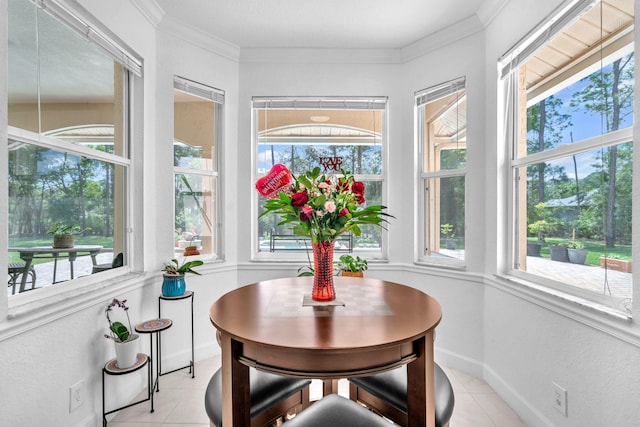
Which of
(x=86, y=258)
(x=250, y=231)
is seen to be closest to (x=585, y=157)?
(x=250, y=231)

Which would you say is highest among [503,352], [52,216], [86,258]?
[52,216]

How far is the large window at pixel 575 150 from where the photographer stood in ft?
4.38

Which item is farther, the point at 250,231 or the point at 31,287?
the point at 250,231

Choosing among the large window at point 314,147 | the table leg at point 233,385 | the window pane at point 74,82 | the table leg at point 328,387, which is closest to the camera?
the table leg at point 233,385

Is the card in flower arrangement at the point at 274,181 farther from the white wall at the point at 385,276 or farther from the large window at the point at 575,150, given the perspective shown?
the large window at the point at 575,150

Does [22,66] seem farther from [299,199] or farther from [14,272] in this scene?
[299,199]

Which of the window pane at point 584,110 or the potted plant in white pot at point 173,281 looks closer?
the window pane at point 584,110

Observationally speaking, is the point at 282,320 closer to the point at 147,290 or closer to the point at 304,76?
the point at 147,290

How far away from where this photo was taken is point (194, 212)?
256cm

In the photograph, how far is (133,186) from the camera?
6.98ft

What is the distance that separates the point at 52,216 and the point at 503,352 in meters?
2.78

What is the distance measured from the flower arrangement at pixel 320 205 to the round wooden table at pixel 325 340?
33cm

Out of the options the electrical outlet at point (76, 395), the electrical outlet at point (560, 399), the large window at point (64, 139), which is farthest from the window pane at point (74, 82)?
the electrical outlet at point (560, 399)

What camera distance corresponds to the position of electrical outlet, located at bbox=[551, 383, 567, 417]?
1.50m
